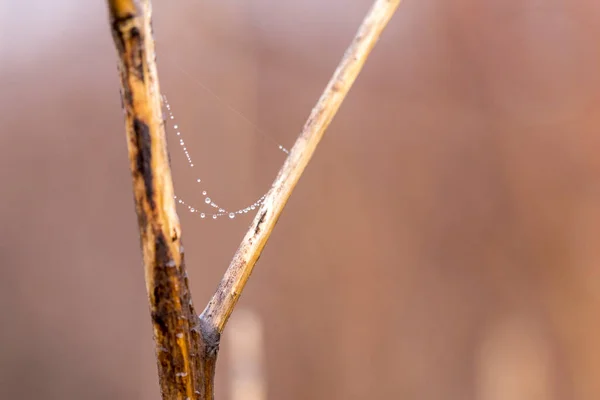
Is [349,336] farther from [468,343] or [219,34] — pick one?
[219,34]

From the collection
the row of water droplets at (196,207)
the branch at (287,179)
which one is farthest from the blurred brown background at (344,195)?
the branch at (287,179)

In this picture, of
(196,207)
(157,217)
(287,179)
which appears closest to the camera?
(157,217)

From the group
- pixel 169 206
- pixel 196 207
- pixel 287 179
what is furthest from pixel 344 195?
pixel 169 206

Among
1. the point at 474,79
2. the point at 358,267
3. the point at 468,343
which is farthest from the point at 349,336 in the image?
the point at 474,79

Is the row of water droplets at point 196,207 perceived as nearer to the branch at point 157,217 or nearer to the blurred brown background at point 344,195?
the blurred brown background at point 344,195

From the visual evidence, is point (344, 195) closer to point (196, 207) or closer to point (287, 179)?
point (196, 207)

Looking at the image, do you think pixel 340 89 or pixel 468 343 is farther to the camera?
pixel 468 343

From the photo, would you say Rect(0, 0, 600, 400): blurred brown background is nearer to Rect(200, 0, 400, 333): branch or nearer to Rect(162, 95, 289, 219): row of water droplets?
Rect(162, 95, 289, 219): row of water droplets

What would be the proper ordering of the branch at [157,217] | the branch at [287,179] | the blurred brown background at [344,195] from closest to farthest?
the branch at [157,217], the branch at [287,179], the blurred brown background at [344,195]
